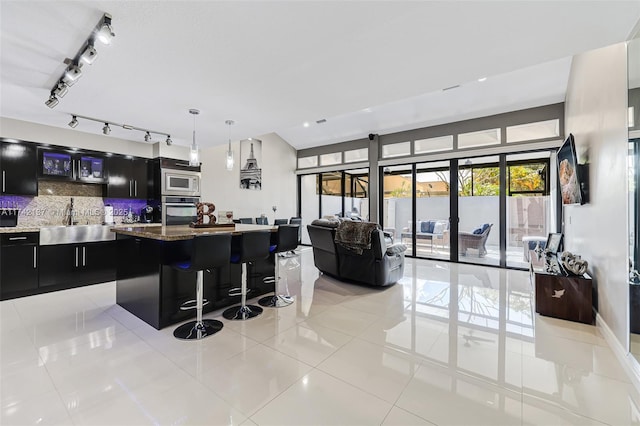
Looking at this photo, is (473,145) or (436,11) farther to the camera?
(473,145)

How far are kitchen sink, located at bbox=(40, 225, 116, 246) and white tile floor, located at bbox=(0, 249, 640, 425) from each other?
39.5 inches

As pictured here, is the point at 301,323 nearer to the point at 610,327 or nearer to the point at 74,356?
the point at 74,356

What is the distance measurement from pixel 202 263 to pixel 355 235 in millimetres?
2327

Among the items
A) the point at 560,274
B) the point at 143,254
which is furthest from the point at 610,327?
the point at 143,254

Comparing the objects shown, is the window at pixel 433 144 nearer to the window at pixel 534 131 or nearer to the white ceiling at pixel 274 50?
the window at pixel 534 131

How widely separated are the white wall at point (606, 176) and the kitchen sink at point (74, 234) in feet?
21.5

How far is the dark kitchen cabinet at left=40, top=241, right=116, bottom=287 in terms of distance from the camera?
407cm

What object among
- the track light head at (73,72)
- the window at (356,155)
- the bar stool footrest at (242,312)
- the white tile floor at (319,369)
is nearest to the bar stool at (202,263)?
the white tile floor at (319,369)

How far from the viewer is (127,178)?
5.14 meters

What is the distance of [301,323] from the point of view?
3010 millimetres

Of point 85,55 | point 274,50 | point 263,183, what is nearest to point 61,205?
point 85,55

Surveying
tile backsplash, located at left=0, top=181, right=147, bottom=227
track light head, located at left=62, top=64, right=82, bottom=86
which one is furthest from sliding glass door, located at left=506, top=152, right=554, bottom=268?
tile backsplash, located at left=0, top=181, right=147, bottom=227

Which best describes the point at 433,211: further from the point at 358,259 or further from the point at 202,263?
the point at 202,263

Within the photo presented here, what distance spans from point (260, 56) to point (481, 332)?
11.1ft
